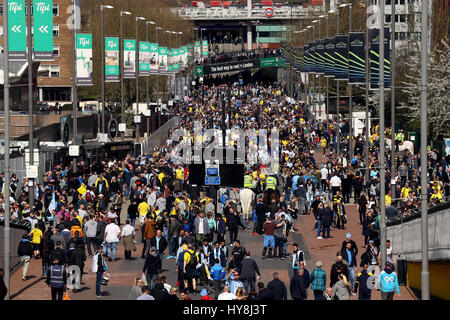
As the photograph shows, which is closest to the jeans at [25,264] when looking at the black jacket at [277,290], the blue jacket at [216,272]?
the blue jacket at [216,272]

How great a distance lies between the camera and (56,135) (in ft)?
172

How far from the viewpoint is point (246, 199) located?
34.8 metres

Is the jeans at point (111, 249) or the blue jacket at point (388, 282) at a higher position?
the blue jacket at point (388, 282)

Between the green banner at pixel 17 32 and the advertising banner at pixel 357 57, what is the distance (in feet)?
39.7

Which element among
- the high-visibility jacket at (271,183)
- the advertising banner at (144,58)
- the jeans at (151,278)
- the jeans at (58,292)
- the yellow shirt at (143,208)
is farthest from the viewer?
the advertising banner at (144,58)

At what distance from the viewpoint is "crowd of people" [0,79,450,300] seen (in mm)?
22000

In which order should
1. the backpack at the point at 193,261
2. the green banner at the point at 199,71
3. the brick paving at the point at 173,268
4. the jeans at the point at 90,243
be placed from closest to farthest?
the backpack at the point at 193,261 < the brick paving at the point at 173,268 < the jeans at the point at 90,243 < the green banner at the point at 199,71

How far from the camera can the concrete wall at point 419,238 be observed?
2120 centimetres

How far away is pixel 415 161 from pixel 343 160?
9.98ft

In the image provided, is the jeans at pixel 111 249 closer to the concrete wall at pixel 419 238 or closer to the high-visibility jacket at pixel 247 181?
the concrete wall at pixel 419 238

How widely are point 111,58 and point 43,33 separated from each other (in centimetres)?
1450

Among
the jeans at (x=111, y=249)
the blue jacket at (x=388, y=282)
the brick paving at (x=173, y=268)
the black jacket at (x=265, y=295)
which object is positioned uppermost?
the black jacket at (x=265, y=295)

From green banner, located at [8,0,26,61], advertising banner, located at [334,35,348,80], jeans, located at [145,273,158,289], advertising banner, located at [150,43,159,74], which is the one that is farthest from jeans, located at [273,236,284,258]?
advertising banner, located at [150,43,159,74]
